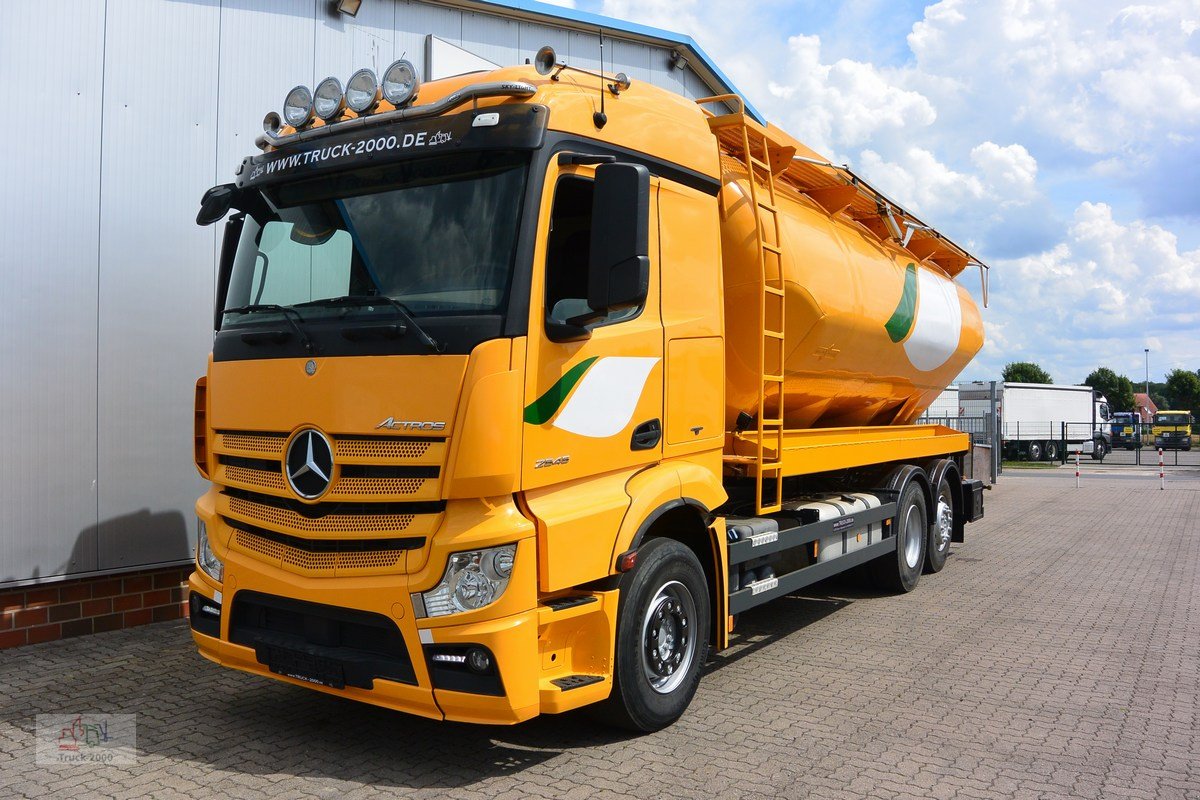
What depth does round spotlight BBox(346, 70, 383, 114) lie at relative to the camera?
443cm

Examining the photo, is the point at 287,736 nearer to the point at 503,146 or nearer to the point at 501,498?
the point at 501,498

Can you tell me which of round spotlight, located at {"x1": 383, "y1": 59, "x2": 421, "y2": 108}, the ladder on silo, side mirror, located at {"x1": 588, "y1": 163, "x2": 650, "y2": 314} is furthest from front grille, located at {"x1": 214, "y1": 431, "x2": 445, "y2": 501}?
the ladder on silo

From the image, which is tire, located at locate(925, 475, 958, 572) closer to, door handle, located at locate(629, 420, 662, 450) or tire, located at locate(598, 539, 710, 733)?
tire, located at locate(598, 539, 710, 733)

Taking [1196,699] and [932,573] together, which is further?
[932,573]

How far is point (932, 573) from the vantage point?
9750 millimetres

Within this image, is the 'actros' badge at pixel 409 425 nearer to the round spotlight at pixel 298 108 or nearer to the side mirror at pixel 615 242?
the side mirror at pixel 615 242

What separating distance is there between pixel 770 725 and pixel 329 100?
13.3 ft

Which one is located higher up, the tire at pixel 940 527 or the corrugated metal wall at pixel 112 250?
the corrugated metal wall at pixel 112 250

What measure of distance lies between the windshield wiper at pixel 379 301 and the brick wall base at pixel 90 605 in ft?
11.8

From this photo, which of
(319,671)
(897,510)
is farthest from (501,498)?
(897,510)

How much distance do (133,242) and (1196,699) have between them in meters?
7.85

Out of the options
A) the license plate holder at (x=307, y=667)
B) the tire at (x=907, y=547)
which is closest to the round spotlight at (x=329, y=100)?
the license plate holder at (x=307, y=667)

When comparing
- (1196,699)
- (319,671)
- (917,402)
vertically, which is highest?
(917,402)

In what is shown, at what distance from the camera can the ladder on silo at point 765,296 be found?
575cm
